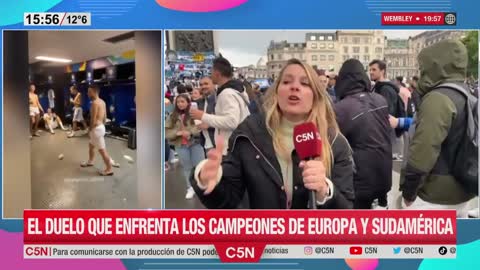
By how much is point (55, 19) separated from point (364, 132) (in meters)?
1.80

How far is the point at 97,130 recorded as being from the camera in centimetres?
282

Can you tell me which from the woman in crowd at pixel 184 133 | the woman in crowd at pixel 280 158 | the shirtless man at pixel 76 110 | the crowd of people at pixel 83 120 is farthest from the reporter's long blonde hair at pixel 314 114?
the shirtless man at pixel 76 110

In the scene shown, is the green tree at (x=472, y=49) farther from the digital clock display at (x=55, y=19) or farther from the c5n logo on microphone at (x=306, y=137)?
the digital clock display at (x=55, y=19)

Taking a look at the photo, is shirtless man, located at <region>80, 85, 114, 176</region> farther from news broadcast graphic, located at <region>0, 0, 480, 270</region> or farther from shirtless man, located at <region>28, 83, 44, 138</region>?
shirtless man, located at <region>28, 83, 44, 138</region>

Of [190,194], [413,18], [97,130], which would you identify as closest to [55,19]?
[97,130]

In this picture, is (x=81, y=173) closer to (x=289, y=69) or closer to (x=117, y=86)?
(x=117, y=86)

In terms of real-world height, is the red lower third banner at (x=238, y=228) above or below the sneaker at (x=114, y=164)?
below

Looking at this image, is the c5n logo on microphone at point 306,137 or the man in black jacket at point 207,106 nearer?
the c5n logo on microphone at point 306,137

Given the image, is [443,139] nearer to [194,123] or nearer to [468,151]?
[468,151]

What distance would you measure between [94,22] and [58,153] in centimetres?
75

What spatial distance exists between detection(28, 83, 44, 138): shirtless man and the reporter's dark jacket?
91 cm

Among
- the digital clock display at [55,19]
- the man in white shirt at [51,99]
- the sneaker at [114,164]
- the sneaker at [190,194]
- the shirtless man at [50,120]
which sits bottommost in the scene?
the sneaker at [190,194]

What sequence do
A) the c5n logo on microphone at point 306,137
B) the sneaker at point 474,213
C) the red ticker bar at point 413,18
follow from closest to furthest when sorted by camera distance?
the c5n logo on microphone at point 306,137 < the red ticker bar at point 413,18 < the sneaker at point 474,213

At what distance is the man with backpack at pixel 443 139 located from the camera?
2762 millimetres
